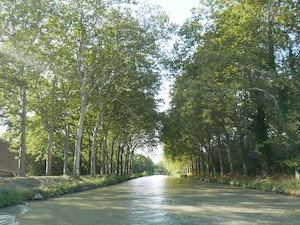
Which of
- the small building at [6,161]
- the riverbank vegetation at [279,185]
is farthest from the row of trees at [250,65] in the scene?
the small building at [6,161]

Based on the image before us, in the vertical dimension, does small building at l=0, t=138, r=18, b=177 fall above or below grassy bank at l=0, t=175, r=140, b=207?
above

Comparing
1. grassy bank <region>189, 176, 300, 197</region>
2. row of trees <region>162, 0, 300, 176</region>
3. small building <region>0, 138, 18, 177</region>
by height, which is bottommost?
grassy bank <region>189, 176, 300, 197</region>

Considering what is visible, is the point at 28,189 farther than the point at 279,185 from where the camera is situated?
No

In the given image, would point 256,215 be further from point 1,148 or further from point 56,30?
point 1,148

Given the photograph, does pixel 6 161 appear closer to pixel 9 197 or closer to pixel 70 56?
pixel 70 56

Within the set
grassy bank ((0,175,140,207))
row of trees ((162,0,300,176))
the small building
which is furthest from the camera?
the small building

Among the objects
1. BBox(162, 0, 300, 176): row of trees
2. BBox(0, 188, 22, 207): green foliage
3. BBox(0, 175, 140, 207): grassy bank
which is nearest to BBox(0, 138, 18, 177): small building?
BBox(0, 175, 140, 207): grassy bank

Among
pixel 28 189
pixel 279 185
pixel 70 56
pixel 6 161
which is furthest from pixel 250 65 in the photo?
pixel 6 161

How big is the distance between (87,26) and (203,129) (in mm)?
18347

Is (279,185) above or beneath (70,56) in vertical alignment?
beneath

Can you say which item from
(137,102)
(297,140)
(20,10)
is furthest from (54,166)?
(297,140)

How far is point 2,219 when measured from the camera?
30.3 ft

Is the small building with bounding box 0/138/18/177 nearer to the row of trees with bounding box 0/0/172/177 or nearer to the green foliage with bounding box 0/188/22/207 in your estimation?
the row of trees with bounding box 0/0/172/177

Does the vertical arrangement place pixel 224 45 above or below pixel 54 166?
above
